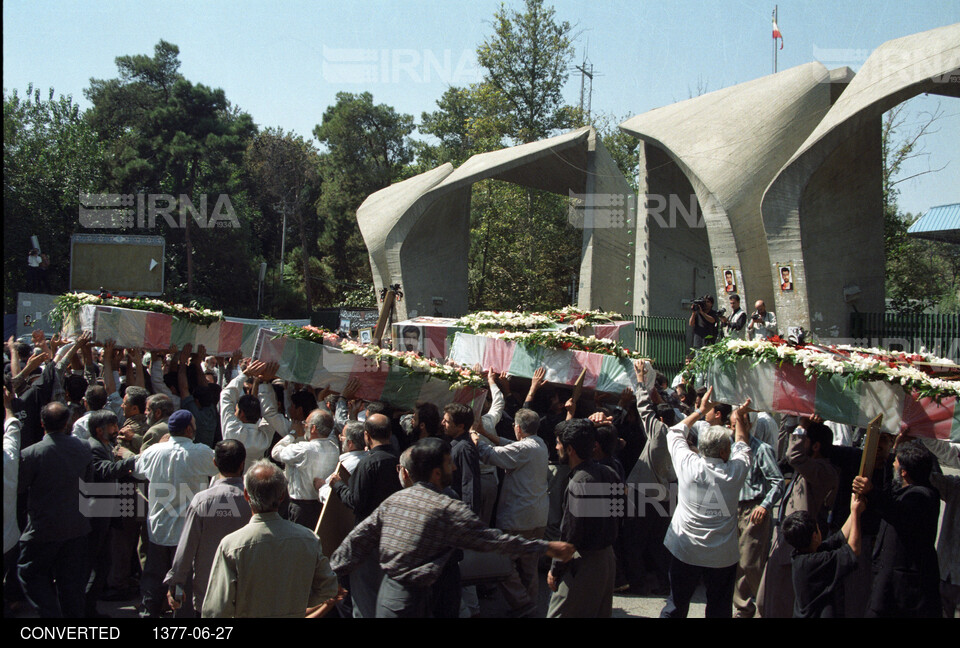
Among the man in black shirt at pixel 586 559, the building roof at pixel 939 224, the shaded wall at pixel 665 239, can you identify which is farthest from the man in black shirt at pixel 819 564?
the building roof at pixel 939 224

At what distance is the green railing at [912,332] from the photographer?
15.5 metres

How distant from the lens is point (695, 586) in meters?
5.11

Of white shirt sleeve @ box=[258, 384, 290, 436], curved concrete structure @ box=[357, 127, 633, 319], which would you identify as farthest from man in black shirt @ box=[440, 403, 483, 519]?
curved concrete structure @ box=[357, 127, 633, 319]

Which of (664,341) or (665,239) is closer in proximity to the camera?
(664,341)

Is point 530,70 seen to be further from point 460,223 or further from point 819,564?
point 819,564

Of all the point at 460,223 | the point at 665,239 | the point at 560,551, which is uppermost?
the point at 460,223

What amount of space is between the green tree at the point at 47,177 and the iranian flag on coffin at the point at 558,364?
94.9ft

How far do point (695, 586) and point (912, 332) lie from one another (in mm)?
13551

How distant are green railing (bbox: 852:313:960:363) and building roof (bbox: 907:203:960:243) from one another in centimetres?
1293

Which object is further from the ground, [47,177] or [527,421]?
[47,177]

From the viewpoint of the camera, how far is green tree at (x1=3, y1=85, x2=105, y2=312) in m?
31.5

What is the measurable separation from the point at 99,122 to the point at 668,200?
3210cm

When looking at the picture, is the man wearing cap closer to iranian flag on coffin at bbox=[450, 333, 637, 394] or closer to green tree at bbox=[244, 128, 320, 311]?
iranian flag on coffin at bbox=[450, 333, 637, 394]

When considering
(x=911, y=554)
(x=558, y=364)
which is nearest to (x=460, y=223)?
(x=558, y=364)
